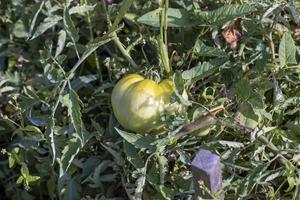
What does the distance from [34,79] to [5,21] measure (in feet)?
0.89

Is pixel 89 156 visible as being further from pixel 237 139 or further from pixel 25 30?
pixel 25 30

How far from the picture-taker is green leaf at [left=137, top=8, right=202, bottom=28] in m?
1.71

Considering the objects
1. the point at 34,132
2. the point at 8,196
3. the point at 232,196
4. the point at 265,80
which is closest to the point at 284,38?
the point at 265,80

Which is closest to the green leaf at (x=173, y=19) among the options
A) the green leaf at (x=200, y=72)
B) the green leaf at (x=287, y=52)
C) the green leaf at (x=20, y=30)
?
the green leaf at (x=200, y=72)

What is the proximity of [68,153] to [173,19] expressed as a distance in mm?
451

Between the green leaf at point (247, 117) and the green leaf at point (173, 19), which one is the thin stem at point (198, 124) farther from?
the green leaf at point (173, 19)

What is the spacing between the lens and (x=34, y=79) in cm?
204

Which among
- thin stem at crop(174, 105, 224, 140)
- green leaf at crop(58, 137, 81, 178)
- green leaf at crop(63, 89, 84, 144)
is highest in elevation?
green leaf at crop(63, 89, 84, 144)

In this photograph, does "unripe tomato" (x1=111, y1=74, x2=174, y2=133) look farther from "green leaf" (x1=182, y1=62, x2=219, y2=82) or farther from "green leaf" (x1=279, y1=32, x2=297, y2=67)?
"green leaf" (x1=279, y1=32, x2=297, y2=67)

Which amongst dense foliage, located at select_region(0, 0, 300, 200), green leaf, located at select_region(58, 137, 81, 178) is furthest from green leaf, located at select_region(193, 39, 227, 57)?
green leaf, located at select_region(58, 137, 81, 178)

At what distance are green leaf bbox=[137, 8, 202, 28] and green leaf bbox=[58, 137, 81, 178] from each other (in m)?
0.37

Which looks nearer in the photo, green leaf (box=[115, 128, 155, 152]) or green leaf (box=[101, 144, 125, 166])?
green leaf (box=[115, 128, 155, 152])

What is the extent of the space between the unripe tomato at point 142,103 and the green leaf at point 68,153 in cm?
13

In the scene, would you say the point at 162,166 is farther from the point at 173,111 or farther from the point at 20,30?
the point at 20,30
